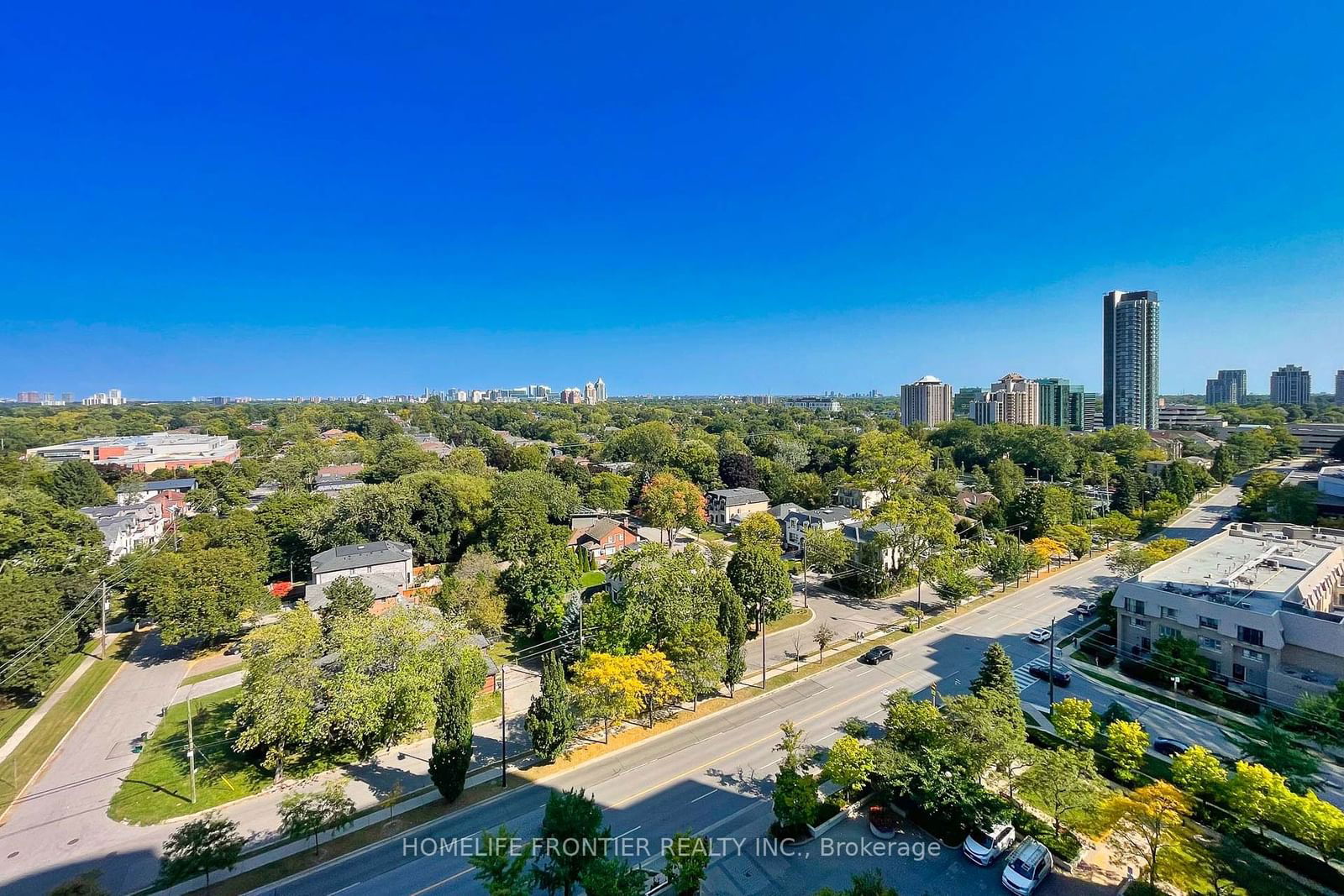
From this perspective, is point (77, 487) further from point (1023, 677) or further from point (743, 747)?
point (1023, 677)

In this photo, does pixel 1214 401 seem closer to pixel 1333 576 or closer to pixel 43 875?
pixel 1333 576

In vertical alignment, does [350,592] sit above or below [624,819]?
above

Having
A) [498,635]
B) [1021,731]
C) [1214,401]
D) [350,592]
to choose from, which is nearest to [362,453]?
[350,592]

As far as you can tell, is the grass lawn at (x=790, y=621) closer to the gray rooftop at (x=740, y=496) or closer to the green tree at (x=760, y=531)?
the green tree at (x=760, y=531)

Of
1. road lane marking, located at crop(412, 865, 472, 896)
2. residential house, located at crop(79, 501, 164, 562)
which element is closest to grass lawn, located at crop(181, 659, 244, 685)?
road lane marking, located at crop(412, 865, 472, 896)

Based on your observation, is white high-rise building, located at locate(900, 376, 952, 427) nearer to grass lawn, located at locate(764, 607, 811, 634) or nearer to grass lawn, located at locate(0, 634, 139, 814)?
grass lawn, located at locate(764, 607, 811, 634)

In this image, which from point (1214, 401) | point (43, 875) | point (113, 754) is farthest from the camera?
point (1214, 401)

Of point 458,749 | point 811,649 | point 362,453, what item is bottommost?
point 811,649
